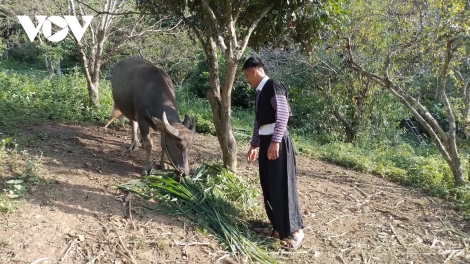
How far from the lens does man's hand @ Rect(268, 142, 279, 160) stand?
171 inches

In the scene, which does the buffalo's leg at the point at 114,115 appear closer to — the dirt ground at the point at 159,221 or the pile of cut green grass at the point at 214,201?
the dirt ground at the point at 159,221

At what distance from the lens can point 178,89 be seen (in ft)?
47.0

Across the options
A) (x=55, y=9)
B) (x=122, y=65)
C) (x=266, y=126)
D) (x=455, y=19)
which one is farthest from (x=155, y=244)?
(x=55, y=9)

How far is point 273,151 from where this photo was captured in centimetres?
436

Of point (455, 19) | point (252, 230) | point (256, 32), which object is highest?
point (455, 19)

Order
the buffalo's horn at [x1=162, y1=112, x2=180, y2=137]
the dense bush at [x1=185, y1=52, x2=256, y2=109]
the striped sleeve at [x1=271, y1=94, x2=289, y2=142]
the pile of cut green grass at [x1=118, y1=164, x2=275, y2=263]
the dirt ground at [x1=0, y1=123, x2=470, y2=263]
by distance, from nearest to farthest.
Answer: the dirt ground at [x1=0, y1=123, x2=470, y2=263] < the striped sleeve at [x1=271, y1=94, x2=289, y2=142] < the pile of cut green grass at [x1=118, y1=164, x2=275, y2=263] < the buffalo's horn at [x1=162, y1=112, x2=180, y2=137] < the dense bush at [x1=185, y1=52, x2=256, y2=109]

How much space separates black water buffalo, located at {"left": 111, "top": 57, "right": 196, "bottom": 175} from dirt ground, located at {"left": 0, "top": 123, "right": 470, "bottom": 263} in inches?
23.7

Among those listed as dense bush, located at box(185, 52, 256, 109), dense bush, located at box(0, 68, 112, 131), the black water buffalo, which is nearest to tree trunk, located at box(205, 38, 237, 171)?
the black water buffalo

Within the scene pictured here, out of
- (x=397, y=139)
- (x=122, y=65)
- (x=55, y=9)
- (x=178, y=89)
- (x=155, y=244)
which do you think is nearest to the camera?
(x=155, y=244)

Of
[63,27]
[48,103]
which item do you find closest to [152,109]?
[63,27]

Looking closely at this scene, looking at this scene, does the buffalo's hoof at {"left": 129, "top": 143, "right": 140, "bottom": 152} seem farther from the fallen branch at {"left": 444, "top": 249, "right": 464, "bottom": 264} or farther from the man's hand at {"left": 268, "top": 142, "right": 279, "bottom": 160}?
the fallen branch at {"left": 444, "top": 249, "right": 464, "bottom": 264}

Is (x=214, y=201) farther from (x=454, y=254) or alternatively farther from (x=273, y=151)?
(x=454, y=254)

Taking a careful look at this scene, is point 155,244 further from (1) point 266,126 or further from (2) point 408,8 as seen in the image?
(2) point 408,8

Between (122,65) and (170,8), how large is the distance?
2.61 metres
